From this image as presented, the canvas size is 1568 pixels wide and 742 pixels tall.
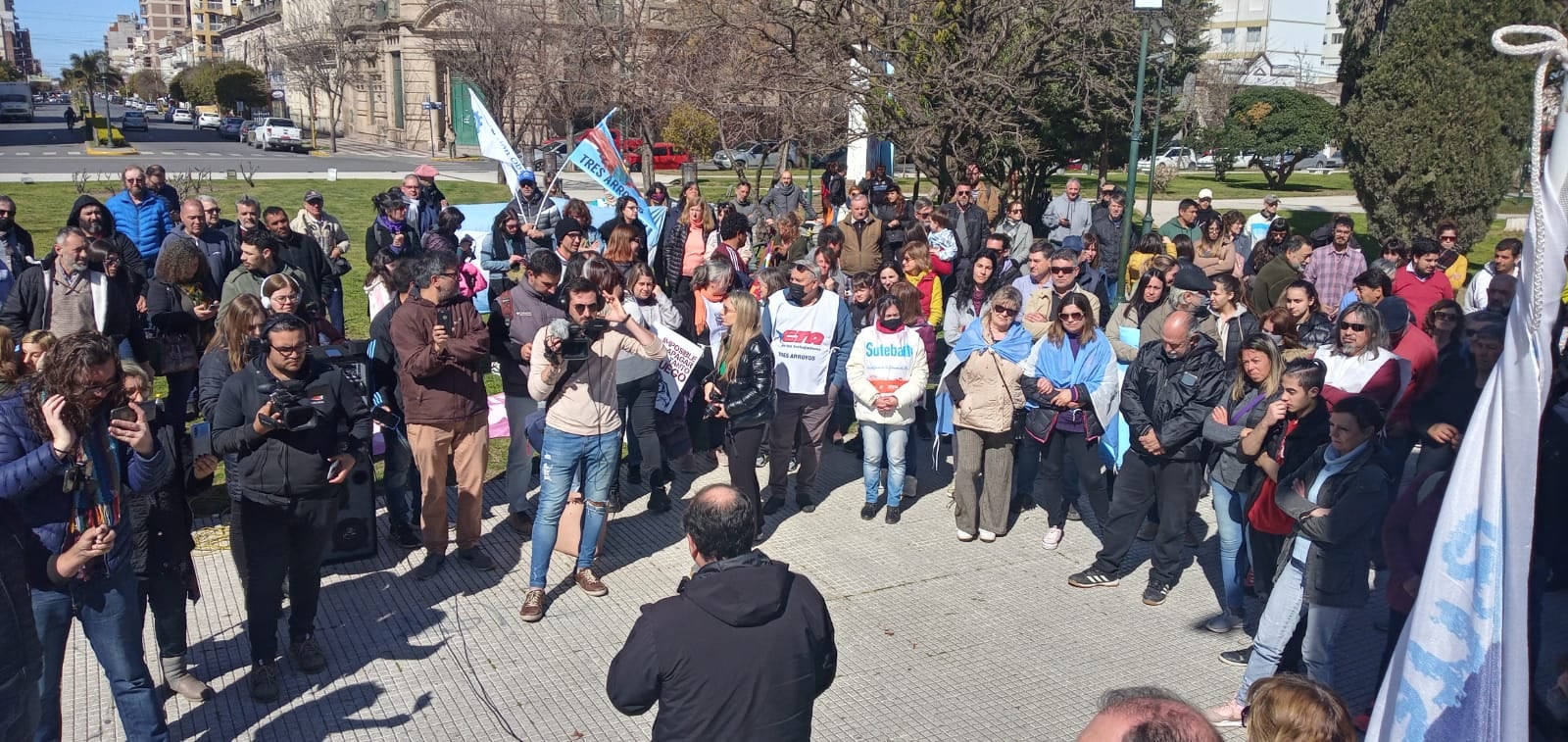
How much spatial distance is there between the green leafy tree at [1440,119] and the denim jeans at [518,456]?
54.0 ft

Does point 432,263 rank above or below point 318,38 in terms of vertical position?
below

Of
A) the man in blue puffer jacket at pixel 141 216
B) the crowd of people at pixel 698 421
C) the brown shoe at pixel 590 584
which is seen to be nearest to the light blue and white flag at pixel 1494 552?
the crowd of people at pixel 698 421

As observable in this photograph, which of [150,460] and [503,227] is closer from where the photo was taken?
[150,460]

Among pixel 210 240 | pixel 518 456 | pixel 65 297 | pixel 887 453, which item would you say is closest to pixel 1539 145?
pixel 887 453

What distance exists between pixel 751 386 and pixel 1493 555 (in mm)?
4869

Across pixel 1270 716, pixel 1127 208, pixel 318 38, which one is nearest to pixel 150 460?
pixel 1270 716

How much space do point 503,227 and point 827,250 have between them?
131 inches

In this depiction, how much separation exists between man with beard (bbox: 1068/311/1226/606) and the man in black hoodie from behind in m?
3.44

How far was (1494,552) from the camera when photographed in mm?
2223

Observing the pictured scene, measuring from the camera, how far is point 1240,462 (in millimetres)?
5719

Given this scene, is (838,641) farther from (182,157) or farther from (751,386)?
(182,157)

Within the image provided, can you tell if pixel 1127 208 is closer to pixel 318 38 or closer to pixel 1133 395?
pixel 1133 395

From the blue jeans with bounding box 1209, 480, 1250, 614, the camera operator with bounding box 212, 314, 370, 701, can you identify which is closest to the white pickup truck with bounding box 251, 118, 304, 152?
the camera operator with bounding box 212, 314, 370, 701

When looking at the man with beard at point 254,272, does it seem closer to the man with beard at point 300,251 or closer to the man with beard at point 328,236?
the man with beard at point 300,251
